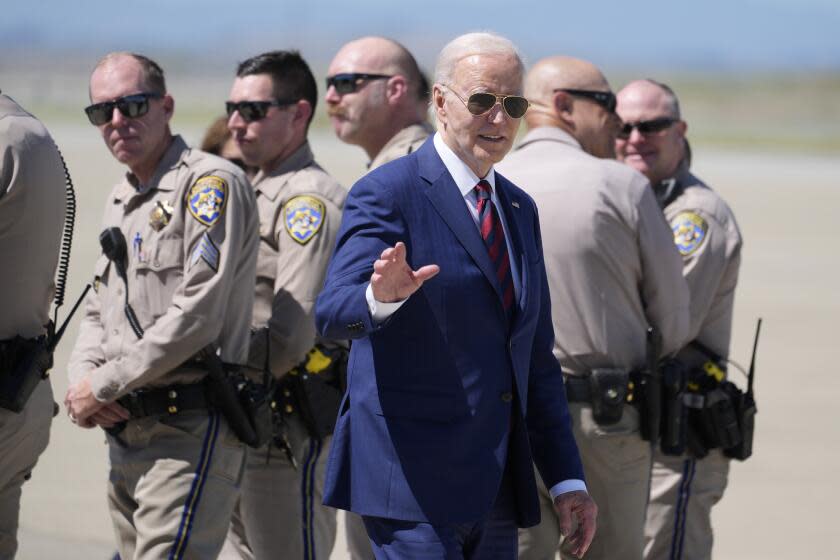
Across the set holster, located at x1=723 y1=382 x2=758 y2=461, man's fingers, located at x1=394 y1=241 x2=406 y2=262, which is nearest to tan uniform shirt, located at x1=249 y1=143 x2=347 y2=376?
holster, located at x1=723 y1=382 x2=758 y2=461

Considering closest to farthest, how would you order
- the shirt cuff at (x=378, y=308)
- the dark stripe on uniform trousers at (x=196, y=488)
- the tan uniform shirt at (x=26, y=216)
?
the shirt cuff at (x=378, y=308) < the tan uniform shirt at (x=26, y=216) < the dark stripe on uniform trousers at (x=196, y=488)

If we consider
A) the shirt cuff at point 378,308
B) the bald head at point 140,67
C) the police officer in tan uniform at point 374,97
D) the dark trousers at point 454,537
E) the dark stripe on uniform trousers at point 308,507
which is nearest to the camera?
the shirt cuff at point 378,308

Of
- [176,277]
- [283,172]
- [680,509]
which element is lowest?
[680,509]

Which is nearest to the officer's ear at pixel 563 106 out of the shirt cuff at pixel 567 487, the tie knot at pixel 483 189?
the tie knot at pixel 483 189

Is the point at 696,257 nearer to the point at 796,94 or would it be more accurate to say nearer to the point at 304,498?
the point at 304,498

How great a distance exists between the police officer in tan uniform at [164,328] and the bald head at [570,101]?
3.89ft

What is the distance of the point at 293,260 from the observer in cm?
537

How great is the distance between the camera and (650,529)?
5625mm

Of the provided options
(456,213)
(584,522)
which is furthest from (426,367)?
(584,522)

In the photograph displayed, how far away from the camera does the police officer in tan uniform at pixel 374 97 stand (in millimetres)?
5949

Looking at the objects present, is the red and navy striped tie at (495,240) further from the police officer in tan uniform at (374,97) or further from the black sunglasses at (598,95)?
the police officer in tan uniform at (374,97)

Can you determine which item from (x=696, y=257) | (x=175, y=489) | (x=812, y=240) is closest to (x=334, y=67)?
(x=696, y=257)

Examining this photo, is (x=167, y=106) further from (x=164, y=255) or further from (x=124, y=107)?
(x=164, y=255)

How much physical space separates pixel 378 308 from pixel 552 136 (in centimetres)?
221
